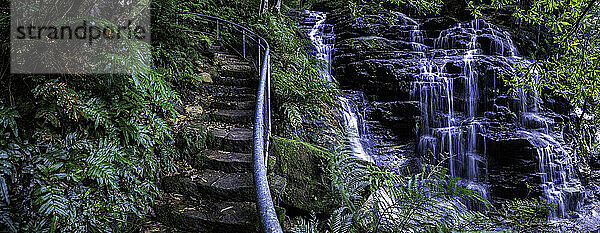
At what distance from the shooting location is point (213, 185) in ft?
10.1

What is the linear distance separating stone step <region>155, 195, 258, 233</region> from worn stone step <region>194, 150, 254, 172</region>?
20.4 inches

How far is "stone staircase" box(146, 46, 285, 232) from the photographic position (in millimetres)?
2711

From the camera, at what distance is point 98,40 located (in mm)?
2838

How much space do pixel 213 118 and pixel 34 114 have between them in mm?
2280

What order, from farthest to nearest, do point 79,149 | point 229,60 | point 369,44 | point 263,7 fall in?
point 369,44 → point 263,7 → point 229,60 → point 79,149

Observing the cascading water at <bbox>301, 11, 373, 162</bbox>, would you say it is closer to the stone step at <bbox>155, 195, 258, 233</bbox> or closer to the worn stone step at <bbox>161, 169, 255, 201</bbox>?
the worn stone step at <bbox>161, 169, 255, 201</bbox>

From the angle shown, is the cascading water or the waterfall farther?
the cascading water

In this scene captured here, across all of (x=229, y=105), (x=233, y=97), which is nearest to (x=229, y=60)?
(x=233, y=97)

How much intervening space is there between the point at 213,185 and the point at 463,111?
32.6ft

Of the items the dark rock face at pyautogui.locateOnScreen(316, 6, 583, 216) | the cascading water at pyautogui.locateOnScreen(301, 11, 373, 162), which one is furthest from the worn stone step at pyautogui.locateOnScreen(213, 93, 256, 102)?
the dark rock face at pyautogui.locateOnScreen(316, 6, 583, 216)

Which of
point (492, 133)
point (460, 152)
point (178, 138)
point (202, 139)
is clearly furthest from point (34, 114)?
point (492, 133)

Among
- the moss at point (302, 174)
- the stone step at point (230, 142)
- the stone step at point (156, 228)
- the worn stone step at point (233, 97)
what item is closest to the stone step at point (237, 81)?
the worn stone step at point (233, 97)

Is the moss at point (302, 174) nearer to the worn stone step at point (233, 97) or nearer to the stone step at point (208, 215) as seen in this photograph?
the stone step at point (208, 215)

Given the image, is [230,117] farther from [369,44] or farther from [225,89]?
[369,44]
